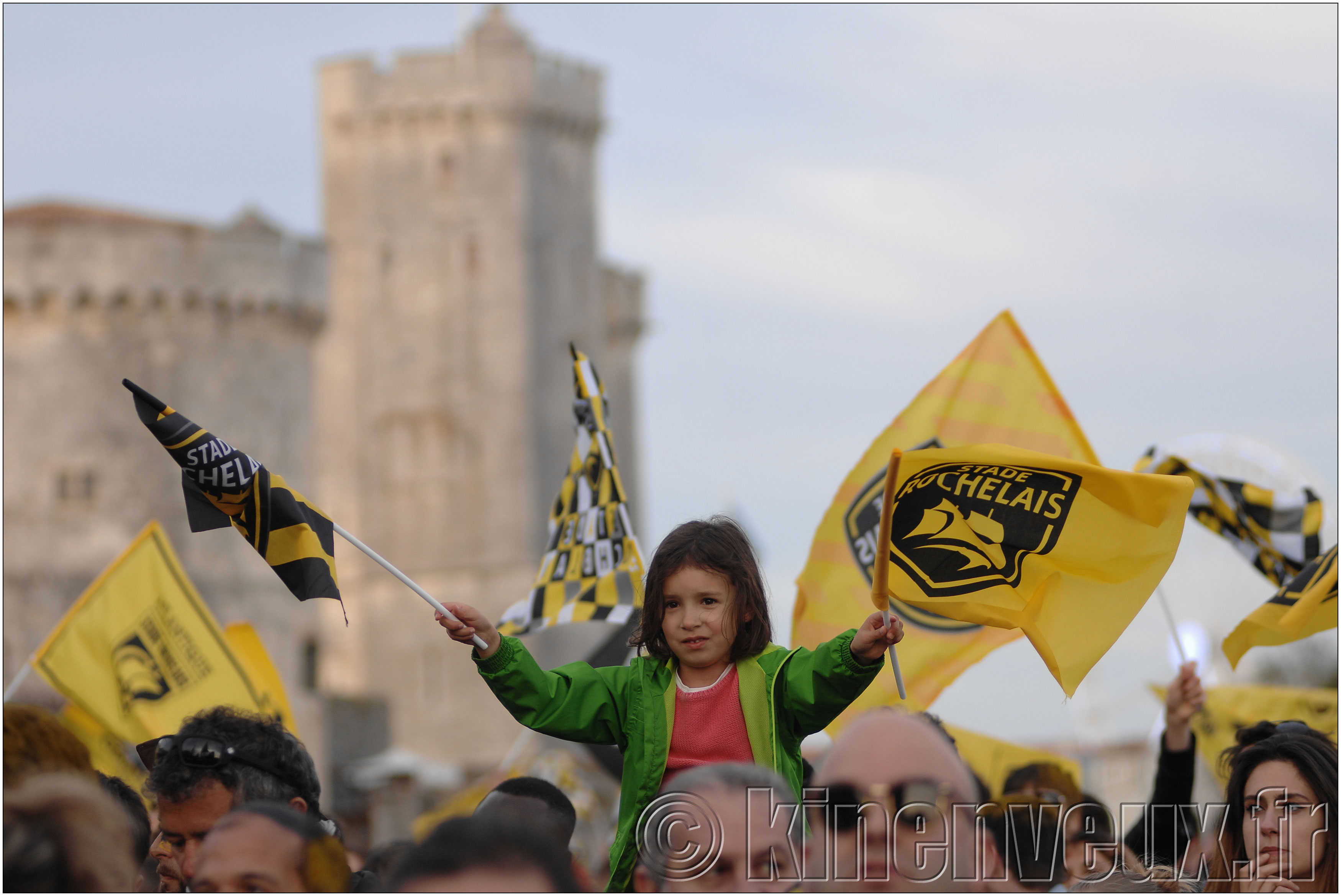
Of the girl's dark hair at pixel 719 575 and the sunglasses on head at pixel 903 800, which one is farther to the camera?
the girl's dark hair at pixel 719 575

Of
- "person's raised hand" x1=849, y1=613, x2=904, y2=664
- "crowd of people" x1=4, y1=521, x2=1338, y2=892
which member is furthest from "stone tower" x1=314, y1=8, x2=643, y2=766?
"person's raised hand" x1=849, y1=613, x2=904, y2=664

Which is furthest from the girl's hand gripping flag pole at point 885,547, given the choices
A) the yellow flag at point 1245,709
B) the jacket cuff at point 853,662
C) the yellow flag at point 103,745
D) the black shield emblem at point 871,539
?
the yellow flag at point 103,745

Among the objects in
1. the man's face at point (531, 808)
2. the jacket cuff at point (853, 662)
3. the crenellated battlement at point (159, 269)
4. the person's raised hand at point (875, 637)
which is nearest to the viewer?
the person's raised hand at point (875, 637)

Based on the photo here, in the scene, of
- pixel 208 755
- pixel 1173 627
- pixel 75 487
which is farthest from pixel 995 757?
pixel 75 487

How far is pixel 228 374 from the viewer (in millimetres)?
41875

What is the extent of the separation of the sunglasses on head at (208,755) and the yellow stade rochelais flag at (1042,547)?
1712mm

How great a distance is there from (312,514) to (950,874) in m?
2.83

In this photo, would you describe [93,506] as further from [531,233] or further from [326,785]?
[531,233]

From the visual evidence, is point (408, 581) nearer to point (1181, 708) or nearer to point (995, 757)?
point (1181, 708)

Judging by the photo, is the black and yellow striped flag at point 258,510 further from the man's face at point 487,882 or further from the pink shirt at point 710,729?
the man's face at point 487,882

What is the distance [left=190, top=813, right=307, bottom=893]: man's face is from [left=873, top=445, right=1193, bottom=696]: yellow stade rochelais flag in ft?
7.19

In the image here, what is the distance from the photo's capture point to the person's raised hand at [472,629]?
453 centimetres

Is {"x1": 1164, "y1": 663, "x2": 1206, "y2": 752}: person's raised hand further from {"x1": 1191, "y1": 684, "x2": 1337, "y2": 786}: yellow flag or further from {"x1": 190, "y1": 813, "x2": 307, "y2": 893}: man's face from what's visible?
{"x1": 190, "y1": 813, "x2": 307, "y2": 893}: man's face

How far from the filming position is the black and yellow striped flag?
5234 millimetres
